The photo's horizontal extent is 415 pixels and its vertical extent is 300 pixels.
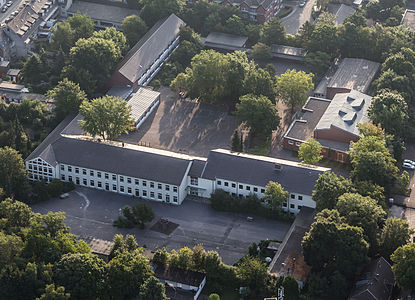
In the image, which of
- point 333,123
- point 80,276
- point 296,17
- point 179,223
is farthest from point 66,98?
point 296,17

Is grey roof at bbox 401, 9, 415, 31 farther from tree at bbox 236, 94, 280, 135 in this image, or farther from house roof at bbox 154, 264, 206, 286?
house roof at bbox 154, 264, 206, 286

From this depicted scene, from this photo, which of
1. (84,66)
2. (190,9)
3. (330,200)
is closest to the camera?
(330,200)

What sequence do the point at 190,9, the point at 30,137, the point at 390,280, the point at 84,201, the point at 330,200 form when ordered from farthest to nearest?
the point at 190,9
the point at 30,137
the point at 84,201
the point at 330,200
the point at 390,280

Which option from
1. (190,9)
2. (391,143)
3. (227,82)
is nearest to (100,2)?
(190,9)

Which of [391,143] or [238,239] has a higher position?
[391,143]

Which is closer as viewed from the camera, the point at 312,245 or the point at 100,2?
the point at 312,245

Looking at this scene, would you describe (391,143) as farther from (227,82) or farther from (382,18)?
(382,18)

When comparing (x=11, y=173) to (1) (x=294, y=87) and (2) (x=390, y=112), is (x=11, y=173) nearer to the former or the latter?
(1) (x=294, y=87)
